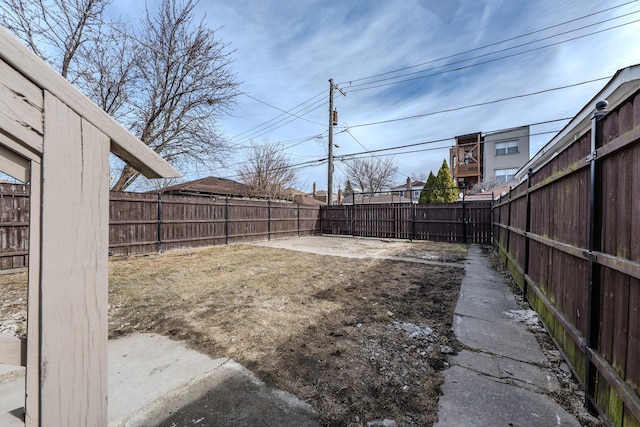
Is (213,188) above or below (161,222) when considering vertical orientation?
above

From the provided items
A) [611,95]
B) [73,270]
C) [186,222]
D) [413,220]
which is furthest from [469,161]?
[73,270]

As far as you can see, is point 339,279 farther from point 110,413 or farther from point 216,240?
point 216,240

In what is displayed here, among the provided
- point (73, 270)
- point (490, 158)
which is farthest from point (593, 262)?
point (490, 158)

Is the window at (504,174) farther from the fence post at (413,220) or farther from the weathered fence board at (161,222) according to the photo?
the weathered fence board at (161,222)

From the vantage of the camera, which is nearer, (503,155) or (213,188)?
(503,155)

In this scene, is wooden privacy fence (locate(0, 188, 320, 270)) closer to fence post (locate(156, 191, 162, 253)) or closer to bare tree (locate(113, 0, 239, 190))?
fence post (locate(156, 191, 162, 253))

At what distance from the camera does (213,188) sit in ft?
63.6

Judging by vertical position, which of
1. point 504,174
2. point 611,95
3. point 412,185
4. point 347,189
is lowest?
point 611,95

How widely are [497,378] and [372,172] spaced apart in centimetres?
2978

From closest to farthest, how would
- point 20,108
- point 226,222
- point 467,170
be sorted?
point 20,108 → point 226,222 → point 467,170

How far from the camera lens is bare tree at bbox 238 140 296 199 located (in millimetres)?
21141

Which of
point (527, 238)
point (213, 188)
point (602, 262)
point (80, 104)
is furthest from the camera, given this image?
point (213, 188)

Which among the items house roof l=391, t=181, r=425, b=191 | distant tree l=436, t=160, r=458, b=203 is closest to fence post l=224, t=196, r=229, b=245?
distant tree l=436, t=160, r=458, b=203

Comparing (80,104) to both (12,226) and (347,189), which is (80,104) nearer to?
(12,226)
